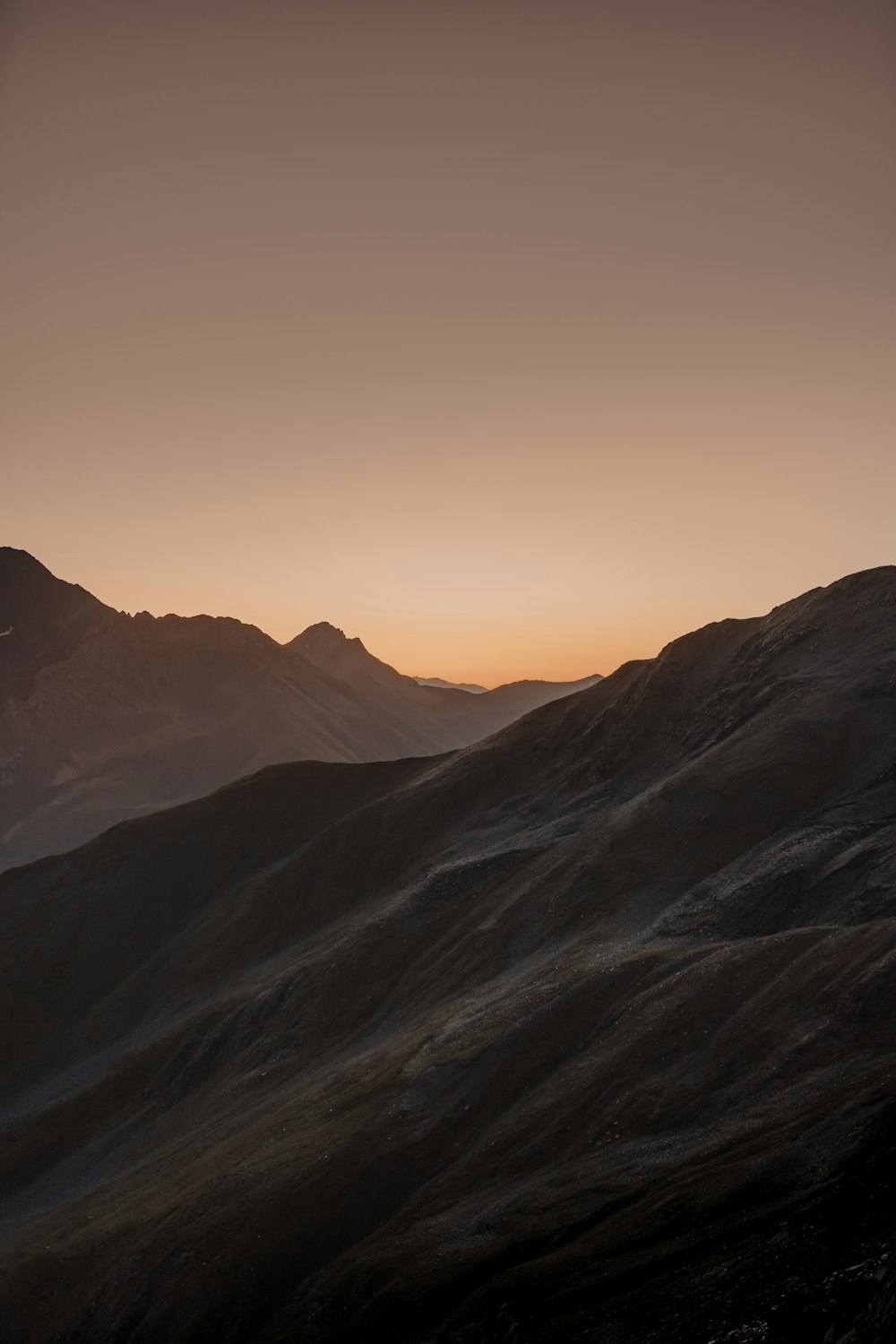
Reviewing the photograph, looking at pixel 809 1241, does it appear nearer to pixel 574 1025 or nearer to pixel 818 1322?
pixel 818 1322

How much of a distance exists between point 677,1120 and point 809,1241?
433 inches

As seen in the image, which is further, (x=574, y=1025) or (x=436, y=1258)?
(x=574, y=1025)

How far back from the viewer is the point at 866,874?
46.2 metres

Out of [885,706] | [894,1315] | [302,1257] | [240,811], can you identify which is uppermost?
[240,811]

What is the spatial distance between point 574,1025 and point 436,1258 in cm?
1292

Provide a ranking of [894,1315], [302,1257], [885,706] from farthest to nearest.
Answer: [885,706] < [302,1257] < [894,1315]

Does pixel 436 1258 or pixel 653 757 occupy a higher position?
pixel 653 757

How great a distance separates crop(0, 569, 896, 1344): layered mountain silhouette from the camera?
29.8 metres

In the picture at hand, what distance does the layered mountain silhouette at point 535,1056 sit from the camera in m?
29.8

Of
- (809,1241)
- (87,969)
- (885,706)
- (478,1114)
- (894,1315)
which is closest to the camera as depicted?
(894,1315)

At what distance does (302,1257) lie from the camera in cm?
4050

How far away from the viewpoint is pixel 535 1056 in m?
44.8

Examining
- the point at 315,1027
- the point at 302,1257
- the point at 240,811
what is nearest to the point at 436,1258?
the point at 302,1257

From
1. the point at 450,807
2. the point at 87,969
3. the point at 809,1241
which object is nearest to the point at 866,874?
the point at 809,1241
